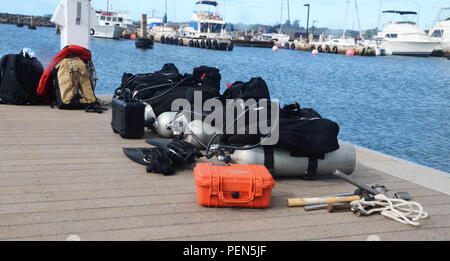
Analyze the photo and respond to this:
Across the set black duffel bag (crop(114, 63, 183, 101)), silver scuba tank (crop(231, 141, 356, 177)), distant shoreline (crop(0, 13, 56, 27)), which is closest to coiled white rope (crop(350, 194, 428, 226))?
silver scuba tank (crop(231, 141, 356, 177))

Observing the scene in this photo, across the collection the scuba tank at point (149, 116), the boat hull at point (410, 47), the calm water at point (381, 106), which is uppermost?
the boat hull at point (410, 47)

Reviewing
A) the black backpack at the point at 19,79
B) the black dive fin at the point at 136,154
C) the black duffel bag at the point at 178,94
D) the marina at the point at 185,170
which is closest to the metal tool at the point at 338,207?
the marina at the point at 185,170

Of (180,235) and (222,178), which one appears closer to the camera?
(180,235)

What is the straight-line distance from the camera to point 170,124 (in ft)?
18.8

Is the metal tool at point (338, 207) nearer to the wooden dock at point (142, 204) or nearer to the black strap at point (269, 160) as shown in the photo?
the wooden dock at point (142, 204)

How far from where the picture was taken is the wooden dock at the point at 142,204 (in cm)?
310

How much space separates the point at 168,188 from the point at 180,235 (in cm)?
98

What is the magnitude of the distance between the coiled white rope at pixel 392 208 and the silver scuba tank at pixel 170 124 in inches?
98.9

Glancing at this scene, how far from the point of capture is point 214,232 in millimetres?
3119

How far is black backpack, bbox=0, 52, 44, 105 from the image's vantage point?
7512mm

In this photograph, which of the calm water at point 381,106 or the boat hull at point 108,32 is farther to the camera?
the boat hull at point 108,32

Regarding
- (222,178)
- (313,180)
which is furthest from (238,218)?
(313,180)
